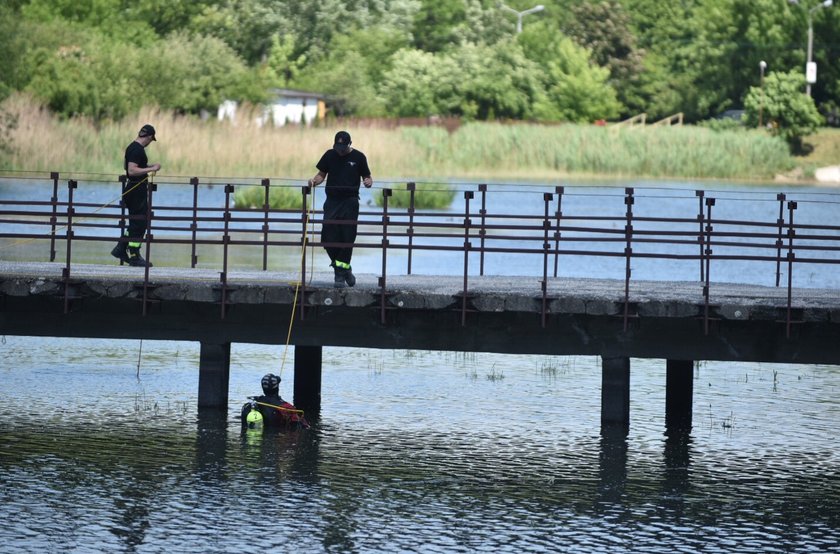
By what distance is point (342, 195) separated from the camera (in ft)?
63.9

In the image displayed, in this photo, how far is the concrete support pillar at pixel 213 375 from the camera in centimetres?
1977

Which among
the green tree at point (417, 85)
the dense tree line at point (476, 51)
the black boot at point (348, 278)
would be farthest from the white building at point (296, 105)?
the black boot at point (348, 278)

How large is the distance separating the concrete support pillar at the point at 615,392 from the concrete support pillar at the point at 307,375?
375 cm

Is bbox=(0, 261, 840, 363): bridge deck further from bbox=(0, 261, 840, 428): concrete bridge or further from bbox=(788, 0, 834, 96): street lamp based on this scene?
bbox=(788, 0, 834, 96): street lamp

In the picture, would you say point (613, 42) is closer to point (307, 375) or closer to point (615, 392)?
Answer: point (307, 375)

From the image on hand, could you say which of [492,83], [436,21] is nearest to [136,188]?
[492,83]

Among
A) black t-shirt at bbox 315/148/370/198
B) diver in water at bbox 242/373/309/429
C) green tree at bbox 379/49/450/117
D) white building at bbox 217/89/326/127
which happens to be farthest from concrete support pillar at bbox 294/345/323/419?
green tree at bbox 379/49/450/117

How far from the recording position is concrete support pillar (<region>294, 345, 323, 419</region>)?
21.4 m

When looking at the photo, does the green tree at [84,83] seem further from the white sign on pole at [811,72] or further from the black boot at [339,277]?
the black boot at [339,277]

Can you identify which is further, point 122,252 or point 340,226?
point 122,252

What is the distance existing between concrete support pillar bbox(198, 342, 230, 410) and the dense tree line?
55.9m

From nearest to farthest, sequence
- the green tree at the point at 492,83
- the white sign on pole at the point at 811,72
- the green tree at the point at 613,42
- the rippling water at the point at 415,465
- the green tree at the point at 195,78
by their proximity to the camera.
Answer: the rippling water at the point at 415,465 < the green tree at the point at 195,78 < the white sign on pole at the point at 811,72 < the green tree at the point at 492,83 < the green tree at the point at 613,42

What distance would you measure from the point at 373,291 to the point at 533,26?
92443 mm

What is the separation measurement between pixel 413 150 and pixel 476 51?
94.3ft
